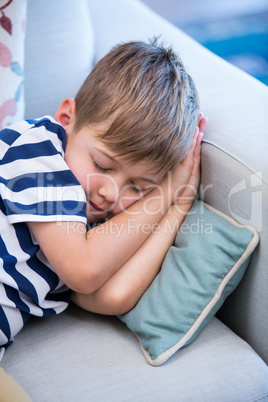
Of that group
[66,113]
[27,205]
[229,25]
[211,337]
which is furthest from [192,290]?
[229,25]

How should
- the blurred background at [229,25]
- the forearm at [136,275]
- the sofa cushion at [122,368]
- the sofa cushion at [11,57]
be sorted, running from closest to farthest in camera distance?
the sofa cushion at [122,368] → the forearm at [136,275] → the sofa cushion at [11,57] → the blurred background at [229,25]

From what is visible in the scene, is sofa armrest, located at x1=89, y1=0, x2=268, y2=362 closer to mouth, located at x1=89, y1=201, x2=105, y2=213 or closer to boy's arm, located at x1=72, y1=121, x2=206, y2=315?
boy's arm, located at x1=72, y1=121, x2=206, y2=315

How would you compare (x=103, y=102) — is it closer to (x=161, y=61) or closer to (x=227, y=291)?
(x=161, y=61)

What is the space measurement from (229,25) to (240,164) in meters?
2.91

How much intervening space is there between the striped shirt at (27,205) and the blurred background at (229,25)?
2.28 meters

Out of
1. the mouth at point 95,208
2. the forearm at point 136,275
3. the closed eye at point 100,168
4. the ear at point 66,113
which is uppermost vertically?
the ear at point 66,113

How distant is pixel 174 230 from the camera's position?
99 centimetres

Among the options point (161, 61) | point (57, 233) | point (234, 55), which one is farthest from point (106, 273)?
point (234, 55)

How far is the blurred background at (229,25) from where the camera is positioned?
3.10 m

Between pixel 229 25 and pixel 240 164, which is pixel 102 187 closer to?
pixel 240 164

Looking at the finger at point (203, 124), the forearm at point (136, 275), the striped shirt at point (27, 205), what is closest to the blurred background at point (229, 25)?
the finger at point (203, 124)

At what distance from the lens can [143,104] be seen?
0.90 m

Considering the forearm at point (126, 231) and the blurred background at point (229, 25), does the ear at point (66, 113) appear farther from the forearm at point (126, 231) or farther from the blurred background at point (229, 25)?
the blurred background at point (229, 25)

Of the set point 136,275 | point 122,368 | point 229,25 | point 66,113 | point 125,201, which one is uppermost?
point 229,25
